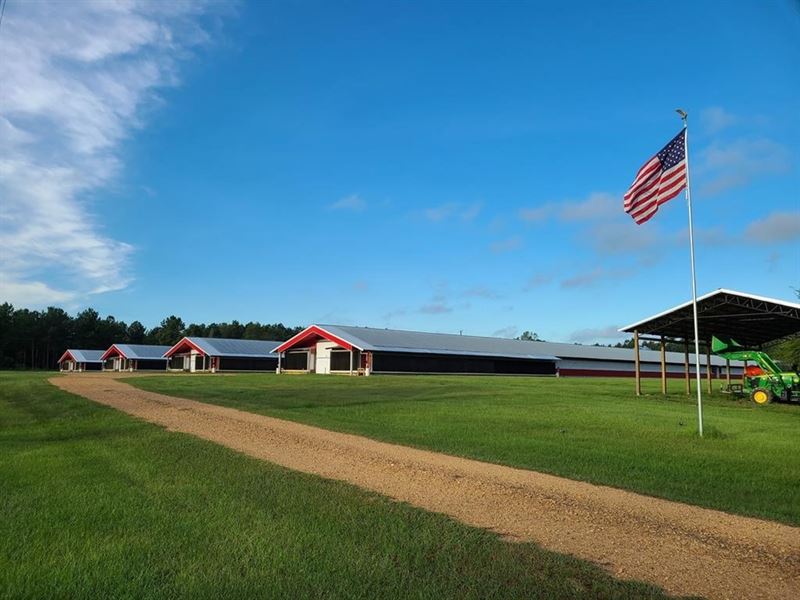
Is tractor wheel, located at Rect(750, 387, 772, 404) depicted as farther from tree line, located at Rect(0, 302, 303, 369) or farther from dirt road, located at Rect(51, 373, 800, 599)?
tree line, located at Rect(0, 302, 303, 369)

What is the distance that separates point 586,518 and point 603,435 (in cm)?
759

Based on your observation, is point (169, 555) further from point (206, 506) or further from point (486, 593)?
point (486, 593)

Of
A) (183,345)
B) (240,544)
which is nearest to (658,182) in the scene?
(240,544)

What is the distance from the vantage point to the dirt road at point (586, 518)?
5.45 m

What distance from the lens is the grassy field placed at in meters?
9.09

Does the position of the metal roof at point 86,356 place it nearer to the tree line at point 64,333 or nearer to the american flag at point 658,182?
the tree line at point 64,333

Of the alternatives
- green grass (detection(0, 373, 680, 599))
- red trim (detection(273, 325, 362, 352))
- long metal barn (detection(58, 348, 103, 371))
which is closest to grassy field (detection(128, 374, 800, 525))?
green grass (detection(0, 373, 680, 599))

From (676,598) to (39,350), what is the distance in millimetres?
144613

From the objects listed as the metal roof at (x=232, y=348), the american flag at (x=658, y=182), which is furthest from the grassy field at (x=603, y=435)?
the metal roof at (x=232, y=348)

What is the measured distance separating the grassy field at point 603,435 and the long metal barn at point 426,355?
101 feet

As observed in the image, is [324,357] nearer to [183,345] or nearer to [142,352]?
[183,345]

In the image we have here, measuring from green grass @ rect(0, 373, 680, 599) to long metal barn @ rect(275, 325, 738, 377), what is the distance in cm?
4617

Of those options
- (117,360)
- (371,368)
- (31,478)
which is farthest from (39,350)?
(31,478)

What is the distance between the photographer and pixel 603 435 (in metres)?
14.3
